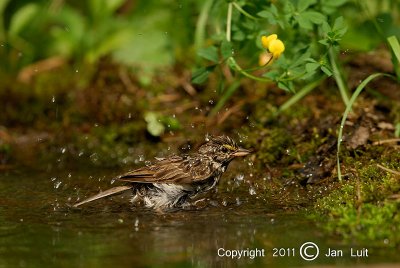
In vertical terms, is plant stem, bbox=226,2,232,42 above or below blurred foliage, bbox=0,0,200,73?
below

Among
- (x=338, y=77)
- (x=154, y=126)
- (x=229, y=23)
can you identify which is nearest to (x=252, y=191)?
(x=338, y=77)

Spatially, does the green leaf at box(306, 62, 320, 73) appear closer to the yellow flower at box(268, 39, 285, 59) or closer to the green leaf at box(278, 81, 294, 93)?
the yellow flower at box(268, 39, 285, 59)

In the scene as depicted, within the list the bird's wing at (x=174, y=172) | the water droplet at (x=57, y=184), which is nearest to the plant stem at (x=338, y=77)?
the bird's wing at (x=174, y=172)

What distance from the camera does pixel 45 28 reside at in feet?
35.3

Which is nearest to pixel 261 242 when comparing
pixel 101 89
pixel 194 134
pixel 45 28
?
pixel 194 134

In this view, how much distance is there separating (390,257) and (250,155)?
311cm

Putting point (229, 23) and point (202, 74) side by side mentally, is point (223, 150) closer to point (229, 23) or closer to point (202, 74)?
point (202, 74)

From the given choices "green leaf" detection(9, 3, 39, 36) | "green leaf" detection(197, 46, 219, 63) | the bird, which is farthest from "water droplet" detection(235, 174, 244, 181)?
"green leaf" detection(9, 3, 39, 36)

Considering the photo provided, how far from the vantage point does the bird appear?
265 inches

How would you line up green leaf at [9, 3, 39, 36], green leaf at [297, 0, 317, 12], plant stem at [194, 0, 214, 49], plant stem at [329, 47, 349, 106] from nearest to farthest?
green leaf at [297, 0, 317, 12]
plant stem at [329, 47, 349, 106]
plant stem at [194, 0, 214, 49]
green leaf at [9, 3, 39, 36]

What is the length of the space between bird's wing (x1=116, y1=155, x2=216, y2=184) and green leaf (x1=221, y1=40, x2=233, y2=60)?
2.96 feet

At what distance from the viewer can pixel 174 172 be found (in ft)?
22.7

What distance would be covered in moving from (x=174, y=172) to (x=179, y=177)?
70mm

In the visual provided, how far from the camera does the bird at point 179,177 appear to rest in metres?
6.73
